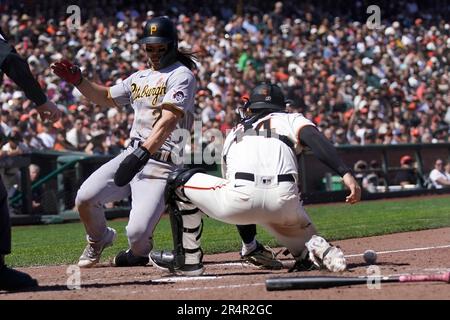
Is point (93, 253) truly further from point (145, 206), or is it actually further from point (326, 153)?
point (326, 153)

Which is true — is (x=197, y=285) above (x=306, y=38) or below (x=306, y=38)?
below

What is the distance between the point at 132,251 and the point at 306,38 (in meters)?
17.1

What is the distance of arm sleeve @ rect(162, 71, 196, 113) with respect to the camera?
22.3 feet

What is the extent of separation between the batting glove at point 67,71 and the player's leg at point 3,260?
1.77 meters

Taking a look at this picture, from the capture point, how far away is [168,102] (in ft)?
22.1

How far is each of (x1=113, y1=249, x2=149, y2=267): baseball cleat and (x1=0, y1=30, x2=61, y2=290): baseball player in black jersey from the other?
1.78 meters

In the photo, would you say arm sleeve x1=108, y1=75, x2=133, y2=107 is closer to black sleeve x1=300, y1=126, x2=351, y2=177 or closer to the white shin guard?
the white shin guard

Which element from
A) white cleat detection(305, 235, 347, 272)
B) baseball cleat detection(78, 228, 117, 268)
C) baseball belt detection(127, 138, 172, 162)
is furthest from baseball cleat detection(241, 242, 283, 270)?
baseball cleat detection(78, 228, 117, 268)

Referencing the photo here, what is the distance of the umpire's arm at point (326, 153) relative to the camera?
6.24 meters

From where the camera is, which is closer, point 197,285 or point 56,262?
point 197,285

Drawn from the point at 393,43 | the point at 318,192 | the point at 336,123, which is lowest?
the point at 318,192
